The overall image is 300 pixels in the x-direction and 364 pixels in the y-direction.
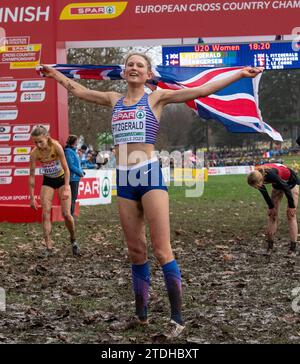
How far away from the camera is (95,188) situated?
24672 mm

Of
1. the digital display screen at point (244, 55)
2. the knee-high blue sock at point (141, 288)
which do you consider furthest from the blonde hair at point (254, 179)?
the digital display screen at point (244, 55)

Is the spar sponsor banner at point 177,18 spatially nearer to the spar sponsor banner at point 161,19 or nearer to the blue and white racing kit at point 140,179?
the spar sponsor banner at point 161,19

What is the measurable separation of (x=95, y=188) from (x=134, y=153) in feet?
60.5

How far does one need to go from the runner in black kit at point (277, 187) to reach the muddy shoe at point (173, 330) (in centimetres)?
488

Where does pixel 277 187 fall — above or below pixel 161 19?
below

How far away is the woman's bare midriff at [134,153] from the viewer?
6.31 meters

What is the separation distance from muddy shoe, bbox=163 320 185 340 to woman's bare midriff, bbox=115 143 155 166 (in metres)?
1.42

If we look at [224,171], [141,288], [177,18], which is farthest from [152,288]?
[224,171]

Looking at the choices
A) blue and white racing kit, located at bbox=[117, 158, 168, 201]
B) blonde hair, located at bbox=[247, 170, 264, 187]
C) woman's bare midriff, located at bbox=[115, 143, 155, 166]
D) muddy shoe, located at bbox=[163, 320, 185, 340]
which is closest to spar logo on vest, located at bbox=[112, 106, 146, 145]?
woman's bare midriff, located at bbox=[115, 143, 155, 166]

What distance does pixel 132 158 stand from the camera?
20.8ft

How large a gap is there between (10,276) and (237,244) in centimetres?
480

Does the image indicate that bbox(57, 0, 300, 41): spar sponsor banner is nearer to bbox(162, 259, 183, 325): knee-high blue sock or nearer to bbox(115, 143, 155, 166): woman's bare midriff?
bbox(115, 143, 155, 166): woman's bare midriff

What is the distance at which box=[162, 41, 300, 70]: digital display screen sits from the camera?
18.0m

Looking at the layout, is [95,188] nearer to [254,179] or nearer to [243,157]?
[254,179]
